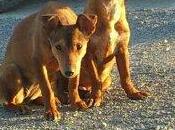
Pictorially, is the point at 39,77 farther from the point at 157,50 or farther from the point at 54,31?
the point at 157,50

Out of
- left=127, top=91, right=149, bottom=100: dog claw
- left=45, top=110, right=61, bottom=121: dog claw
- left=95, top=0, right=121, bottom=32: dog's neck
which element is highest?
left=95, top=0, right=121, bottom=32: dog's neck

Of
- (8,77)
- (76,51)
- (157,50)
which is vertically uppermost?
(76,51)

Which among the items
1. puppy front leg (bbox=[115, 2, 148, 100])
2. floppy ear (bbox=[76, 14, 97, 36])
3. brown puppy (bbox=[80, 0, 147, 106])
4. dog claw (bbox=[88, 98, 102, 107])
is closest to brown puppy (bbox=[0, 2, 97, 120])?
floppy ear (bbox=[76, 14, 97, 36])

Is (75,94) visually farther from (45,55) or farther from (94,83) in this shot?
(45,55)

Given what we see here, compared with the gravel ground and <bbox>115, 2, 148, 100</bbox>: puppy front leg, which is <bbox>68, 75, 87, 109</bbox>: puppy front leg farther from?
<bbox>115, 2, 148, 100</bbox>: puppy front leg

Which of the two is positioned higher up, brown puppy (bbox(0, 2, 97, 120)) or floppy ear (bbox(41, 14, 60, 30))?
floppy ear (bbox(41, 14, 60, 30))

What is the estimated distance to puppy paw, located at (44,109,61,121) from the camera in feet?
26.7

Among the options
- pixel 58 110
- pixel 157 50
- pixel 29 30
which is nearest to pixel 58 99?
pixel 58 110

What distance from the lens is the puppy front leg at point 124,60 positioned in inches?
336

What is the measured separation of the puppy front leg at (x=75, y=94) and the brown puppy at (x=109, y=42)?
214mm

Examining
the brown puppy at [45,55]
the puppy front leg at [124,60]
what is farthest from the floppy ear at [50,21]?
→ the puppy front leg at [124,60]

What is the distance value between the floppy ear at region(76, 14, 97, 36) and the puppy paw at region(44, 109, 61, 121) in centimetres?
98

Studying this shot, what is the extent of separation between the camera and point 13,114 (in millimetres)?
8438

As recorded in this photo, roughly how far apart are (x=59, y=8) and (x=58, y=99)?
1.14m
